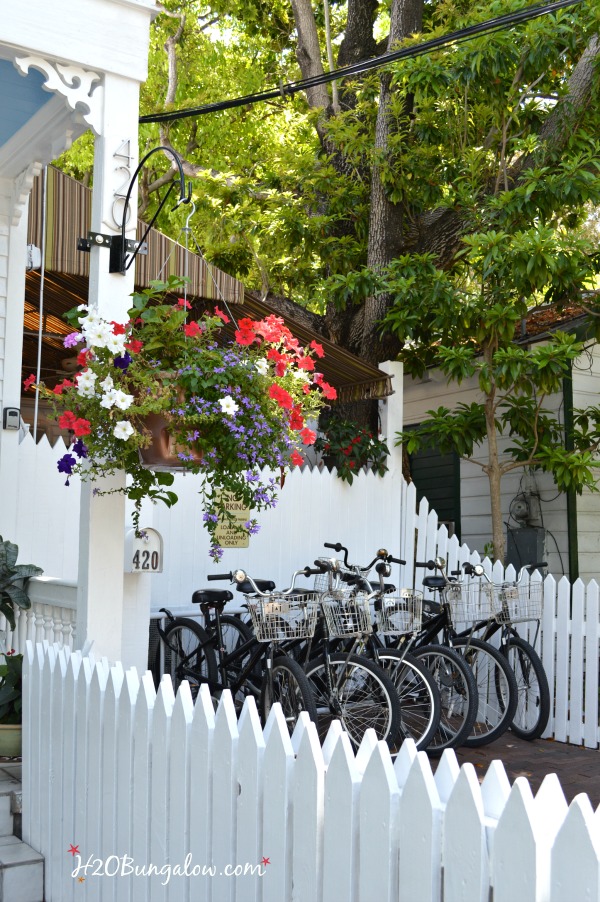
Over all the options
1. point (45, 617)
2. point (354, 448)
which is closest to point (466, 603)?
point (354, 448)

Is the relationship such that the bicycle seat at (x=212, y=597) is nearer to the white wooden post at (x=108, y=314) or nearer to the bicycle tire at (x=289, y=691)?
the bicycle tire at (x=289, y=691)

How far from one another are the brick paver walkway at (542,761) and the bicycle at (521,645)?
16 cm

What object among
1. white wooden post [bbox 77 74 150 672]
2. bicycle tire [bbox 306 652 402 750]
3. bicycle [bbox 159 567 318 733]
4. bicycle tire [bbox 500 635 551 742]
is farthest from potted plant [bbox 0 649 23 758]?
bicycle tire [bbox 500 635 551 742]

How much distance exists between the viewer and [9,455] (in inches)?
236

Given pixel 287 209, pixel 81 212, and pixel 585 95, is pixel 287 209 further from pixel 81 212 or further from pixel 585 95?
pixel 81 212

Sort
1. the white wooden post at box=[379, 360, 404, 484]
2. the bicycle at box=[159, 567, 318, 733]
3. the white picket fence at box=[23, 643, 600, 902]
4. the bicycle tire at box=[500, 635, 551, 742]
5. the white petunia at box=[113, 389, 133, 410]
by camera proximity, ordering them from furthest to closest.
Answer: the white wooden post at box=[379, 360, 404, 484], the bicycle tire at box=[500, 635, 551, 742], the bicycle at box=[159, 567, 318, 733], the white petunia at box=[113, 389, 133, 410], the white picket fence at box=[23, 643, 600, 902]

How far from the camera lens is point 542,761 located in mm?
6074

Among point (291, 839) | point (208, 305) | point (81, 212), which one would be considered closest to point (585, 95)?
point (208, 305)

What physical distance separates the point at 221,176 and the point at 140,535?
24.8 feet

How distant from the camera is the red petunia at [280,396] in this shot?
163 inches

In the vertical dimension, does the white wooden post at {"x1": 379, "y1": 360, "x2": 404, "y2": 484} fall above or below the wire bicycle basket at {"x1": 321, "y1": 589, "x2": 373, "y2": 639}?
above

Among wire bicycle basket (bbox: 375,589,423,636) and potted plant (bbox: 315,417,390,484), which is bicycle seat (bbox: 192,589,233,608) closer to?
wire bicycle basket (bbox: 375,589,423,636)

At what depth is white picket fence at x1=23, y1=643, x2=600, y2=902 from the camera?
2053 millimetres

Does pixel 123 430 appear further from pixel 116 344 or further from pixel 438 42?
pixel 438 42
